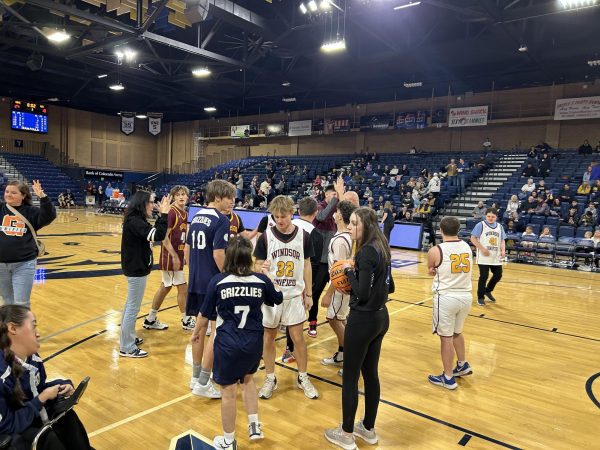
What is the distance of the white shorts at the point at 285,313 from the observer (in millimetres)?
3418

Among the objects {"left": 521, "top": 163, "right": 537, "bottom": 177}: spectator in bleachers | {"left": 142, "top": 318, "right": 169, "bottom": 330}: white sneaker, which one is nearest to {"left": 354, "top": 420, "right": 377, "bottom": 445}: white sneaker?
{"left": 142, "top": 318, "right": 169, "bottom": 330}: white sneaker

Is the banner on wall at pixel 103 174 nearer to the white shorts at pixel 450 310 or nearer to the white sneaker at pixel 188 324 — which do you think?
the white sneaker at pixel 188 324

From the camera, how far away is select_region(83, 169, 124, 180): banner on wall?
3002 centimetres

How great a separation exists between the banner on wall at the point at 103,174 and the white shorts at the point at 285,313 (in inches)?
1209

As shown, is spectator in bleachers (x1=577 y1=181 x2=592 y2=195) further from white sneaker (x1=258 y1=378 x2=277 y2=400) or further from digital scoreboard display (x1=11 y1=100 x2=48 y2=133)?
digital scoreboard display (x1=11 y1=100 x2=48 y2=133)

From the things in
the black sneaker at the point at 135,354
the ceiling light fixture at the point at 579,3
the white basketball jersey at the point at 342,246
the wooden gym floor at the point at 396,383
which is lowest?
the wooden gym floor at the point at 396,383

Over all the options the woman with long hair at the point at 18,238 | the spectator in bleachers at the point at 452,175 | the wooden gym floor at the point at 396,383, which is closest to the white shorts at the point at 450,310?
the wooden gym floor at the point at 396,383

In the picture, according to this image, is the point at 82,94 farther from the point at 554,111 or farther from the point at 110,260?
the point at 554,111

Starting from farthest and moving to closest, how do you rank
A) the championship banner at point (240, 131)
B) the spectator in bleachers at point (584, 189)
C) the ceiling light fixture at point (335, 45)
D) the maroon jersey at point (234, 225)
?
the championship banner at point (240, 131)
the spectator in bleachers at point (584, 189)
the ceiling light fixture at point (335, 45)
the maroon jersey at point (234, 225)

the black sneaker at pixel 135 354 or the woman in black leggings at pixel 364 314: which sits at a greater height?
the woman in black leggings at pixel 364 314

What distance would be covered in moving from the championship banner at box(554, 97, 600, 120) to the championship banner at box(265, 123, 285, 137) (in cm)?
1592

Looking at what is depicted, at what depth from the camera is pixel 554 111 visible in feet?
62.6

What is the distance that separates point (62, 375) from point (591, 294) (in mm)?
8931

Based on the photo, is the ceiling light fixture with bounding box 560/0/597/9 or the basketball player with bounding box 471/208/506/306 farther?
the ceiling light fixture with bounding box 560/0/597/9
